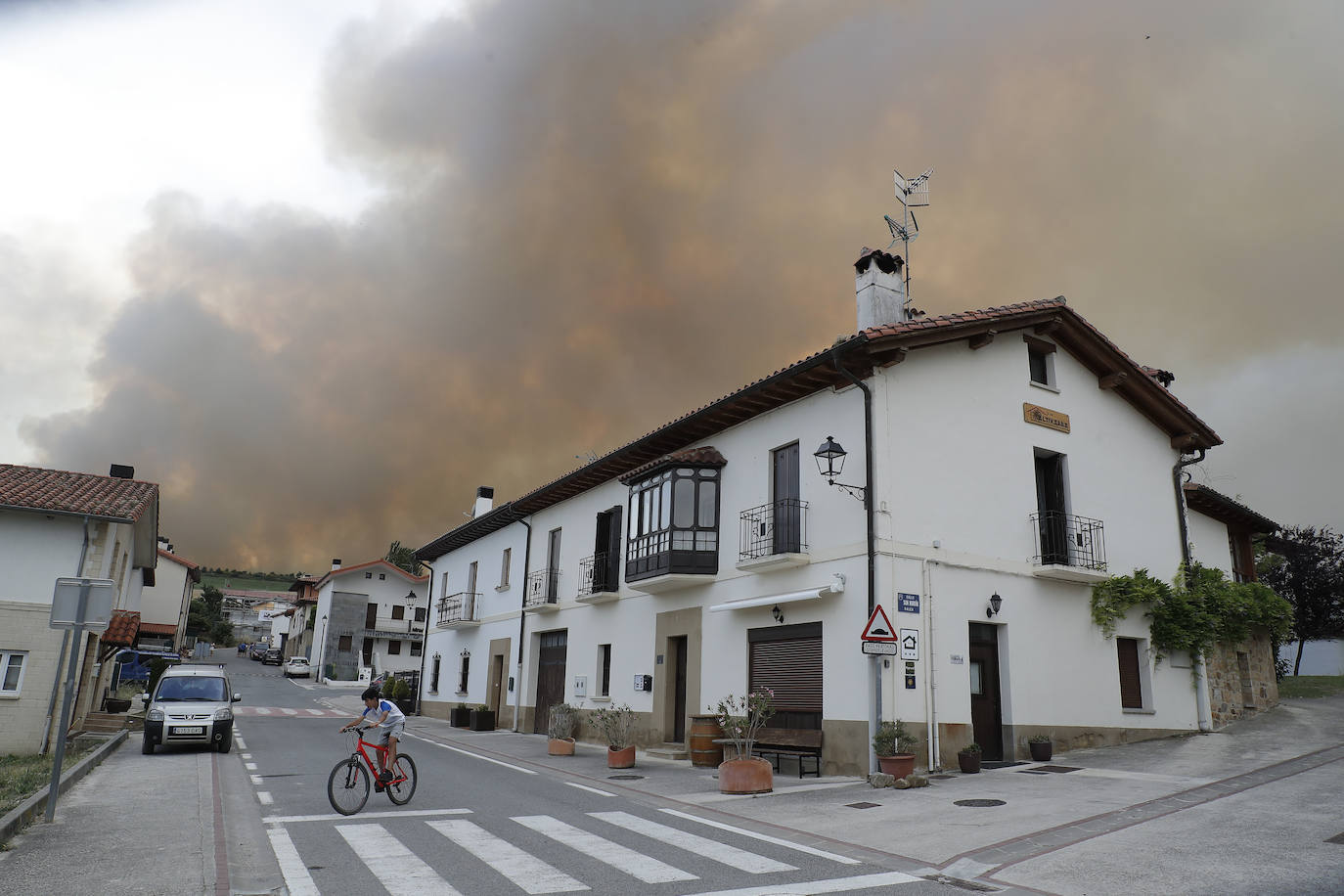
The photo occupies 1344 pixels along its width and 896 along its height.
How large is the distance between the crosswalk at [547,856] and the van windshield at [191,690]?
916 cm

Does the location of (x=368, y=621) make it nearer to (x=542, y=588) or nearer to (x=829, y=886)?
(x=542, y=588)

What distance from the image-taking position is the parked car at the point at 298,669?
60.7 metres

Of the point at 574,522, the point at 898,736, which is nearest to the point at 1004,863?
the point at 898,736

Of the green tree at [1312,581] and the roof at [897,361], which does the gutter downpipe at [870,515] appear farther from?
the green tree at [1312,581]

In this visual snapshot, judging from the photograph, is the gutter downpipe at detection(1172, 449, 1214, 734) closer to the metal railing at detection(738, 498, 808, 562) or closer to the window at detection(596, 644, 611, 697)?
the metal railing at detection(738, 498, 808, 562)

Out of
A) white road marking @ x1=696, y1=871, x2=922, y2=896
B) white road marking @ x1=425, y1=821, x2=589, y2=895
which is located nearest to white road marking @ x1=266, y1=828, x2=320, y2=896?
white road marking @ x1=425, y1=821, x2=589, y2=895

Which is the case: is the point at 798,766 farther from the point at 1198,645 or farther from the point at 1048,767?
the point at 1198,645

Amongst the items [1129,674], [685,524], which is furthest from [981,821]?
[1129,674]

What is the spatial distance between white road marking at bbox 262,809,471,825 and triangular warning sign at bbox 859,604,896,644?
20.5 ft

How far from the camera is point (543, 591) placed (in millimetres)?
26281

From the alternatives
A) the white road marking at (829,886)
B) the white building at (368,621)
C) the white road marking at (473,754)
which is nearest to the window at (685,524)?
the white road marking at (473,754)

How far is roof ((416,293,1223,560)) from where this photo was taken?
1498 cm

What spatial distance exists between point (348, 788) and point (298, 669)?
186 feet

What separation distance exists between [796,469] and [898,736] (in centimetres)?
545
